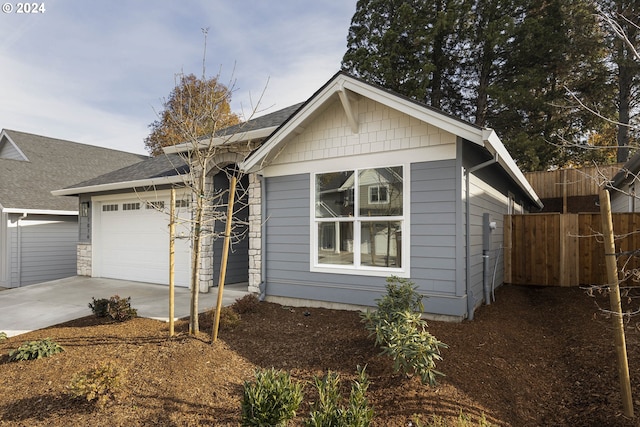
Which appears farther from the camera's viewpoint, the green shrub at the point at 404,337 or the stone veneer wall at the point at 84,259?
the stone veneer wall at the point at 84,259

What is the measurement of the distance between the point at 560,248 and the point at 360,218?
16.7ft

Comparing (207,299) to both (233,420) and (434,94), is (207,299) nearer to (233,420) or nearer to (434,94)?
(233,420)

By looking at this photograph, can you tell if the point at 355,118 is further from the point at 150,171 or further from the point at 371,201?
the point at 150,171

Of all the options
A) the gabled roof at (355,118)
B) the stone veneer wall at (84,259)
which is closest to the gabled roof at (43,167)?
the stone veneer wall at (84,259)

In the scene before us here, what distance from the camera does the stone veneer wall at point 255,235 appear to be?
22.7 feet

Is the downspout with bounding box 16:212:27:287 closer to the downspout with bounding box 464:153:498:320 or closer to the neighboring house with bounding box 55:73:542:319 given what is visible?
the neighboring house with bounding box 55:73:542:319

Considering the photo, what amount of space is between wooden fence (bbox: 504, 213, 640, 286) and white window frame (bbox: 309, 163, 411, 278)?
4.21 metres

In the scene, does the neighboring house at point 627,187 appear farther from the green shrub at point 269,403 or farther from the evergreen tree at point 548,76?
the green shrub at point 269,403

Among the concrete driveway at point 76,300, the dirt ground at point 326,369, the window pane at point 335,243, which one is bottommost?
the concrete driveway at point 76,300

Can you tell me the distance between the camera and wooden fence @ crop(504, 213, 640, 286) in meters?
7.24

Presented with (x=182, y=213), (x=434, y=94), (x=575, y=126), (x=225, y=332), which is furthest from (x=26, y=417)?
(x=575, y=126)

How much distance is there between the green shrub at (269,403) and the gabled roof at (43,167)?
11860 millimetres

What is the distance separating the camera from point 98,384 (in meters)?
2.91

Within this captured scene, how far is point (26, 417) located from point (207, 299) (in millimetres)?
4172
